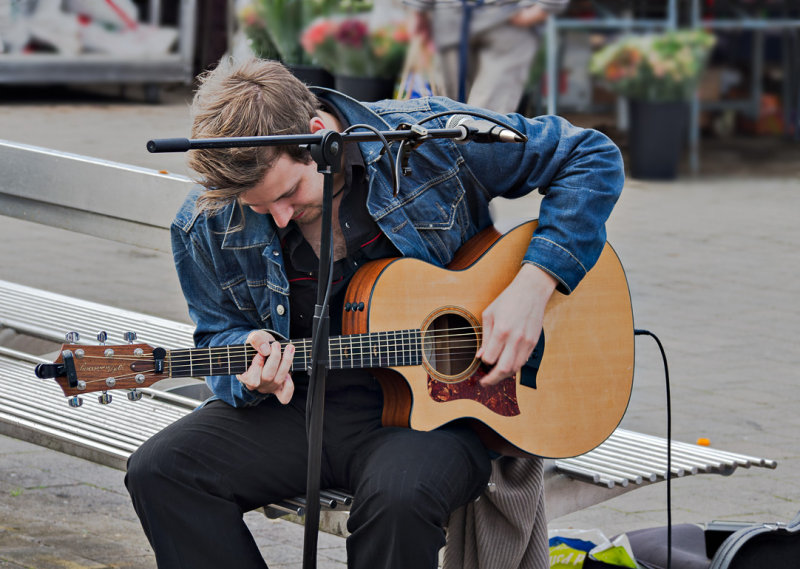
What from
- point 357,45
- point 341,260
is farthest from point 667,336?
point 357,45

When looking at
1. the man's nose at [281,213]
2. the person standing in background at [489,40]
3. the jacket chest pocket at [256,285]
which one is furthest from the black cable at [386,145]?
the person standing in background at [489,40]

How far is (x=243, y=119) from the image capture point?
248cm

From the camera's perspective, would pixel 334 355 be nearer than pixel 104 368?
No

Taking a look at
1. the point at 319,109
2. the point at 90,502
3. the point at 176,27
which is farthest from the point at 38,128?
the point at 319,109

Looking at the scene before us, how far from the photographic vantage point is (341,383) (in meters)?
2.76

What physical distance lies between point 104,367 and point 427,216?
78 cm

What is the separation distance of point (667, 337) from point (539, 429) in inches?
124

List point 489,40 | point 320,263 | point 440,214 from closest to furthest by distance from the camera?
1. point 320,263
2. point 440,214
3. point 489,40

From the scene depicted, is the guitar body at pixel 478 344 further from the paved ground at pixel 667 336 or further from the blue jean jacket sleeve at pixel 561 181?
the paved ground at pixel 667 336

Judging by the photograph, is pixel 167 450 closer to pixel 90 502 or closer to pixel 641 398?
pixel 90 502

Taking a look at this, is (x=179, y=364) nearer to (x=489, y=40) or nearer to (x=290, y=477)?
(x=290, y=477)

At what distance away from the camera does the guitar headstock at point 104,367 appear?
2.40m

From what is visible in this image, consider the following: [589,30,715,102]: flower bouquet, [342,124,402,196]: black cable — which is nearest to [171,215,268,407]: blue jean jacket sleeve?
[342,124,402,196]: black cable

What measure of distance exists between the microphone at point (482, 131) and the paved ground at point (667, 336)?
1.45m
